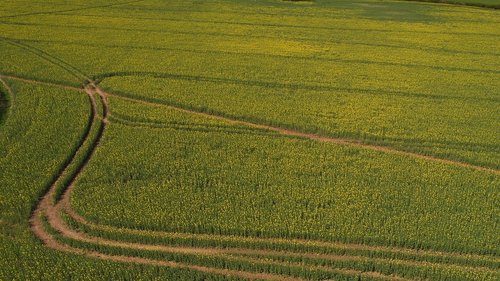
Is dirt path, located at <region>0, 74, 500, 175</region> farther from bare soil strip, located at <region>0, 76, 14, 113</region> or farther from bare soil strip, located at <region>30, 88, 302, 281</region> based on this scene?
bare soil strip, located at <region>30, 88, 302, 281</region>

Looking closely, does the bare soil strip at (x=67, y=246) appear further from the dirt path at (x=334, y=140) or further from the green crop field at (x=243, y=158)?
the dirt path at (x=334, y=140)

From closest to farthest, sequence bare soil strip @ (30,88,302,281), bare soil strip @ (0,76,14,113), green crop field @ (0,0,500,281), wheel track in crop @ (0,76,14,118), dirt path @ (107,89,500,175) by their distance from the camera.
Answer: bare soil strip @ (30,88,302,281), green crop field @ (0,0,500,281), dirt path @ (107,89,500,175), wheel track in crop @ (0,76,14,118), bare soil strip @ (0,76,14,113)

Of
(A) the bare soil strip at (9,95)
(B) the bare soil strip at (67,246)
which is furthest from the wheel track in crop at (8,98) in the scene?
(B) the bare soil strip at (67,246)

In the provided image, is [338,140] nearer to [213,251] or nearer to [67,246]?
[213,251]

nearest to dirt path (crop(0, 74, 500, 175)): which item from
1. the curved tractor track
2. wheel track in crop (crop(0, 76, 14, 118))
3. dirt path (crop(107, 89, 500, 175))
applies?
dirt path (crop(107, 89, 500, 175))

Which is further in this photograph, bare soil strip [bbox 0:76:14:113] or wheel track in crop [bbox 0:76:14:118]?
bare soil strip [bbox 0:76:14:113]

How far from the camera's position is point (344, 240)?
618 inches

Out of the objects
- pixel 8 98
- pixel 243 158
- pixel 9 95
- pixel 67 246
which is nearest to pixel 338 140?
Answer: pixel 243 158

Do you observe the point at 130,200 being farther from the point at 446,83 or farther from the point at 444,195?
the point at 446,83

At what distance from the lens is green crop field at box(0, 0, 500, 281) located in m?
15.1

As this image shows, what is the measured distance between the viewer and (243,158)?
20.5 meters

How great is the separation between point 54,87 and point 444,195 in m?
23.4

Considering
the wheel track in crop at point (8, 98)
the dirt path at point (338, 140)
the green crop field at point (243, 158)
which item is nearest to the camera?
the green crop field at point (243, 158)

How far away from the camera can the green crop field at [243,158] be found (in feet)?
49.7
